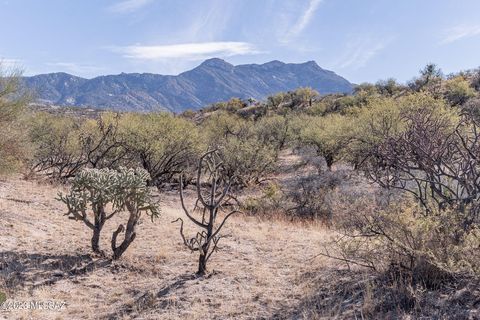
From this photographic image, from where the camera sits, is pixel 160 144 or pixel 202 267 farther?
pixel 160 144

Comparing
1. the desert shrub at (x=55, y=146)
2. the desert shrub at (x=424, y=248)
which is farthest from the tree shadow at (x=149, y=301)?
the desert shrub at (x=55, y=146)

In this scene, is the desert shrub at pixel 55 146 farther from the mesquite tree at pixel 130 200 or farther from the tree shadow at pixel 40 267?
the mesquite tree at pixel 130 200

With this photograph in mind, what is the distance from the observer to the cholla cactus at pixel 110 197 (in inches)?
319

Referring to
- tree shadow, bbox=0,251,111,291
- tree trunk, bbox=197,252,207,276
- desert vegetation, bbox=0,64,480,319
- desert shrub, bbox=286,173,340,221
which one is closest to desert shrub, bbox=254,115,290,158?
desert vegetation, bbox=0,64,480,319

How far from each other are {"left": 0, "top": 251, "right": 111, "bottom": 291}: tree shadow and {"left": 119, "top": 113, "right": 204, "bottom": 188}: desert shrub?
14.2 m

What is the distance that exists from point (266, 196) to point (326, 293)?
460 inches

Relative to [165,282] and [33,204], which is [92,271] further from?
[33,204]

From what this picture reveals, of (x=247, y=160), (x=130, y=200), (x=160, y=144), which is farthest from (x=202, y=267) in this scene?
(x=247, y=160)

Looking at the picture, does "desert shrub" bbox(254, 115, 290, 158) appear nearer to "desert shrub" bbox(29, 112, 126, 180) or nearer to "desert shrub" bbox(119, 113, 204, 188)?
"desert shrub" bbox(119, 113, 204, 188)

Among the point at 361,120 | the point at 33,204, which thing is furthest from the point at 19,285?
the point at 361,120

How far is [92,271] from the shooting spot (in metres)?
7.71

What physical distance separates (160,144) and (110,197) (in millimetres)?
14740

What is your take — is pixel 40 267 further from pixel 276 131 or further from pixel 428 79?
pixel 428 79

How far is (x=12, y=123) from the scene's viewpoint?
1218 cm
